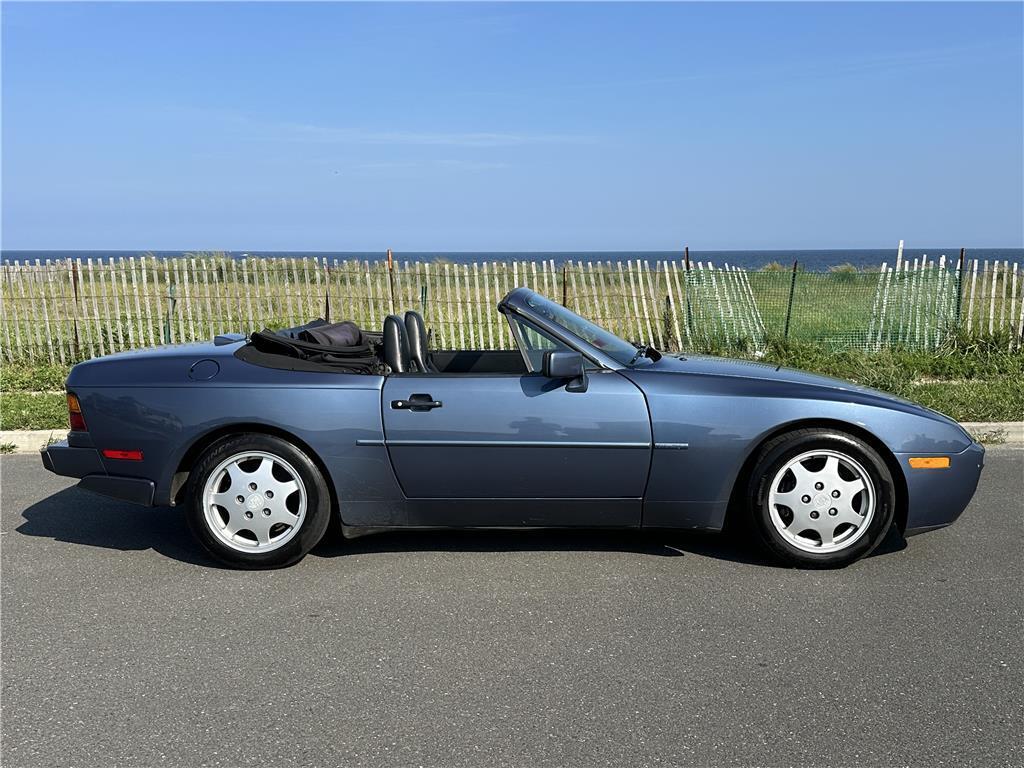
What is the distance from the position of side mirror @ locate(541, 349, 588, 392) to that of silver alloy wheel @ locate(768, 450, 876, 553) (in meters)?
1.03

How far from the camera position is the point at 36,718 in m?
3.14

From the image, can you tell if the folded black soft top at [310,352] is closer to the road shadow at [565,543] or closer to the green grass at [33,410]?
the road shadow at [565,543]

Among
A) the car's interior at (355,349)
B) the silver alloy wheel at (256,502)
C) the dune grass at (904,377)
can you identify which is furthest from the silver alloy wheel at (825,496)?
the dune grass at (904,377)

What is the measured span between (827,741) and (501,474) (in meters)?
2.01

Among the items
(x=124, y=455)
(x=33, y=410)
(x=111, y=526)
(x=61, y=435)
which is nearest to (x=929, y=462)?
Result: (x=124, y=455)

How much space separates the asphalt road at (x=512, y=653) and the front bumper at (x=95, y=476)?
36 centimetres

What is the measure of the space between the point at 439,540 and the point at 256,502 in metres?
1.02

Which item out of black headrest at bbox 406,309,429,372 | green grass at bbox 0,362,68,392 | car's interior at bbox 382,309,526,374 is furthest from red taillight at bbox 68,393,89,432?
green grass at bbox 0,362,68,392

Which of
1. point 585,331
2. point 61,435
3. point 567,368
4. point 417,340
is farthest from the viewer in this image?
point 61,435

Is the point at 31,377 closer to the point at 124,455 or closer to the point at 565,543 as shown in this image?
the point at 124,455

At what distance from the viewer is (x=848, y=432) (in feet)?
15.0

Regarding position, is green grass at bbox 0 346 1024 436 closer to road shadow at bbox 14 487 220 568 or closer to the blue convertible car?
road shadow at bbox 14 487 220 568

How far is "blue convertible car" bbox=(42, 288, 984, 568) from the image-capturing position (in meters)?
4.50

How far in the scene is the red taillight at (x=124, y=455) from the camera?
4719 mm
